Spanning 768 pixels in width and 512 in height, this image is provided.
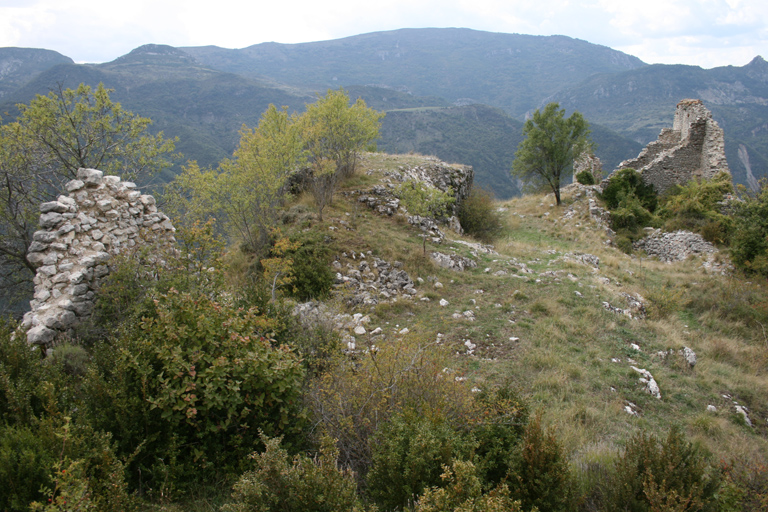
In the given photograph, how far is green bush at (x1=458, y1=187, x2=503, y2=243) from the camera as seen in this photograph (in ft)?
60.7

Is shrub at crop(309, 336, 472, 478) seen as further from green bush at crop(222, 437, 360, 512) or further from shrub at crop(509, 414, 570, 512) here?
green bush at crop(222, 437, 360, 512)

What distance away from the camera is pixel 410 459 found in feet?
10.1

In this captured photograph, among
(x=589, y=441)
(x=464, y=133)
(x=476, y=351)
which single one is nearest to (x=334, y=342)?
(x=476, y=351)

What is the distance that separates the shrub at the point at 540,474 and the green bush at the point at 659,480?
1.56 ft

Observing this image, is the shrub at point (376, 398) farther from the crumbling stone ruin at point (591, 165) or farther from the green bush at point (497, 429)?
the crumbling stone ruin at point (591, 165)

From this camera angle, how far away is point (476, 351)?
23.7 feet

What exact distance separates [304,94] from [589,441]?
184123mm

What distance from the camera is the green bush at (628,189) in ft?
67.7

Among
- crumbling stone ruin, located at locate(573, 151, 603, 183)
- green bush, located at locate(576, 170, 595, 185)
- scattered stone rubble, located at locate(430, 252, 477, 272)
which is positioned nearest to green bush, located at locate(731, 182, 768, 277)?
scattered stone rubble, located at locate(430, 252, 477, 272)

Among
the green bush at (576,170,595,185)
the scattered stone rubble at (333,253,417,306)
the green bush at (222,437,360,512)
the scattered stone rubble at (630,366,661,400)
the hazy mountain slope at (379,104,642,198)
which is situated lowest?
the scattered stone rubble at (630,366,661,400)

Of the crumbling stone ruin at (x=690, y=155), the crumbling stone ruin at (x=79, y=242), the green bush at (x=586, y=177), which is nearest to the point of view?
the crumbling stone ruin at (x=79, y=242)

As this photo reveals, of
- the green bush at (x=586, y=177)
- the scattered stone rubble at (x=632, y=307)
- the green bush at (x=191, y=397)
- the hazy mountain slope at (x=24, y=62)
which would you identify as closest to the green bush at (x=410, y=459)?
the green bush at (x=191, y=397)

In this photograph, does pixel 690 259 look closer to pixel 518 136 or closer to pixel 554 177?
pixel 554 177

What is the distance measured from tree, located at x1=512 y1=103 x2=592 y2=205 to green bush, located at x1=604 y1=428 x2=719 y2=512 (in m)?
20.8
